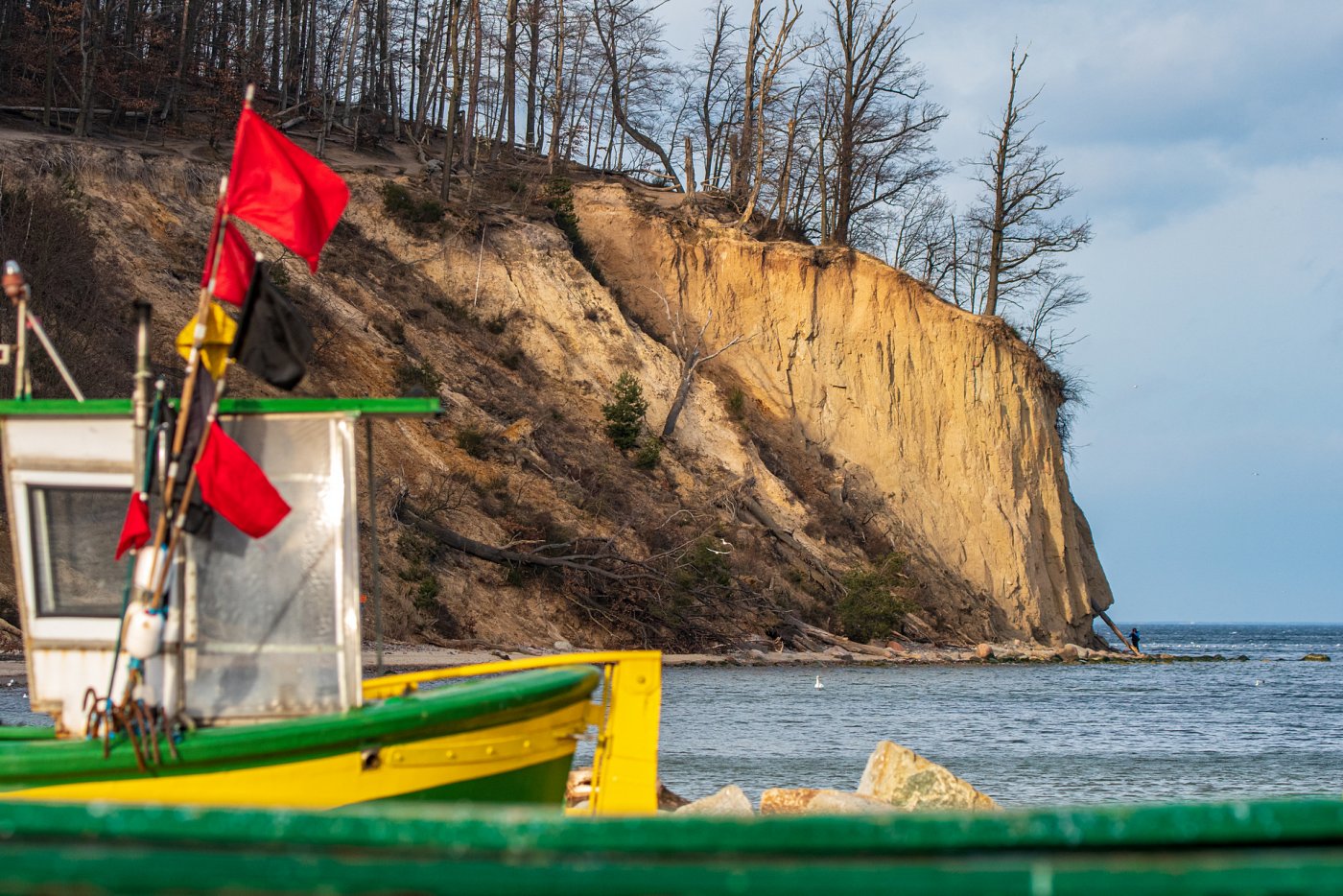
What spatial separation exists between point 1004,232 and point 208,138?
30.4 metres

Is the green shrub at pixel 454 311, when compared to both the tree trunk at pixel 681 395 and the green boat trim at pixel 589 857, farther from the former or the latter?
the green boat trim at pixel 589 857

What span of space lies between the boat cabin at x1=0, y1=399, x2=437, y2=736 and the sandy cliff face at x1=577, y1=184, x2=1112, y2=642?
3992cm

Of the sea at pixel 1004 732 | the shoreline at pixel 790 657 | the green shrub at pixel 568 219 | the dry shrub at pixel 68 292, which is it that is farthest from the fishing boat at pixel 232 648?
the green shrub at pixel 568 219

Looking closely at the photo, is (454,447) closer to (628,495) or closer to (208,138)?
(628,495)

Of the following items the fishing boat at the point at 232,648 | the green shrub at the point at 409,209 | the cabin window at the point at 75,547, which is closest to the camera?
the fishing boat at the point at 232,648

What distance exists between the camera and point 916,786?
1277cm

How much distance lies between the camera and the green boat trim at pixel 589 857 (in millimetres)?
2793

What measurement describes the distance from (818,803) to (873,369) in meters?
37.4

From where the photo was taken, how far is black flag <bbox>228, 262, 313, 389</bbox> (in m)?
7.14

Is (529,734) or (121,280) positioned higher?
(121,280)

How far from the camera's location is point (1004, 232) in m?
55.0

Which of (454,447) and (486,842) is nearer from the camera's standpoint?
(486,842)

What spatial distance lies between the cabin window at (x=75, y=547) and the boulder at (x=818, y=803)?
252 inches

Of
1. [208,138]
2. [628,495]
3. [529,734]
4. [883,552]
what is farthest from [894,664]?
[529,734]
